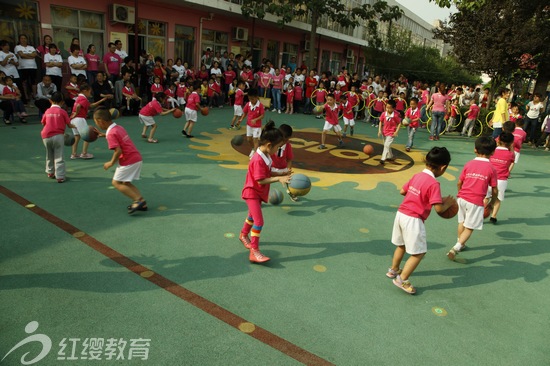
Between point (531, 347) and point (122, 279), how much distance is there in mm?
4138

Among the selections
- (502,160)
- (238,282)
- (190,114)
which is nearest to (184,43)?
(190,114)

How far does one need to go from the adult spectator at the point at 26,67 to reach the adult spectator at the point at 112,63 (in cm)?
226

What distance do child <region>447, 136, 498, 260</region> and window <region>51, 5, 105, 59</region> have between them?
1480 centimetres

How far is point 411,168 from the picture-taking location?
10.4 m

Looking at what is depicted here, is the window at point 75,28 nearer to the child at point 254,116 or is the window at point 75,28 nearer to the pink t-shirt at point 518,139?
the child at point 254,116

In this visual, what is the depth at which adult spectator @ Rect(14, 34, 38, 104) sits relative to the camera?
12.4m

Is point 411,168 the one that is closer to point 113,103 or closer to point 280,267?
point 280,267

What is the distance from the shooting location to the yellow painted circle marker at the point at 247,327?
370 centimetres

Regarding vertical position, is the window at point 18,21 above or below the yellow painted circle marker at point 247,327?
above

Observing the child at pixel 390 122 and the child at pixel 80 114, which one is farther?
the child at pixel 390 122

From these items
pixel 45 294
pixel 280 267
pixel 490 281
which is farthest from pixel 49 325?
pixel 490 281

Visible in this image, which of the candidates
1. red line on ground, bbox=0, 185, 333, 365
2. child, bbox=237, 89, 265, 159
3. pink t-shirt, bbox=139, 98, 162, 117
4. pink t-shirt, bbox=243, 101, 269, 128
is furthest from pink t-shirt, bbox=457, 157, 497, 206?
pink t-shirt, bbox=139, 98, 162, 117

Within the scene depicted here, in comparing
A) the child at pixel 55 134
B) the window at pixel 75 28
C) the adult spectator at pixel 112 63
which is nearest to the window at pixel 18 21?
the window at pixel 75 28

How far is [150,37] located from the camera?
1819 cm
